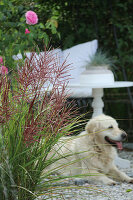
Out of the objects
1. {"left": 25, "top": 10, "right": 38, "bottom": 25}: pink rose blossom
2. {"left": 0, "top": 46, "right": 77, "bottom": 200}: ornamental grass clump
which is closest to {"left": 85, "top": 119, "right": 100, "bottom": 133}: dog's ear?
{"left": 0, "top": 46, "right": 77, "bottom": 200}: ornamental grass clump

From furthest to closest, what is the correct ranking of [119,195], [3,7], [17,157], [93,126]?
[3,7], [93,126], [119,195], [17,157]

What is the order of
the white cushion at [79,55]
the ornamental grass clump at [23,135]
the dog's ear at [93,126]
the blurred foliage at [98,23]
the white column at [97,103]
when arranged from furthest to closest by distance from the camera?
the blurred foliage at [98,23], the white cushion at [79,55], the white column at [97,103], the dog's ear at [93,126], the ornamental grass clump at [23,135]

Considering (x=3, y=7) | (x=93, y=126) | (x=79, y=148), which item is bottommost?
(x=79, y=148)

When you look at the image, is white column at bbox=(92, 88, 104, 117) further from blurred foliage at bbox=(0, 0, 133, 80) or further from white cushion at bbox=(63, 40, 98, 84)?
blurred foliage at bbox=(0, 0, 133, 80)

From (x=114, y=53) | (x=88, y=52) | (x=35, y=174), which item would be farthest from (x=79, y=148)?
(x=114, y=53)

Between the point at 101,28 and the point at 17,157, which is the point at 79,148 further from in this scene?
the point at 101,28

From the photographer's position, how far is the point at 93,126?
2777 mm

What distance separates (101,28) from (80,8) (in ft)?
1.29

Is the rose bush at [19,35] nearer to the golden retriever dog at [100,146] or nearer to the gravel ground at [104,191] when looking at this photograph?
the golden retriever dog at [100,146]

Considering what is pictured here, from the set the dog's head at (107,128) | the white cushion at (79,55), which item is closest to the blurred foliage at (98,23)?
the white cushion at (79,55)

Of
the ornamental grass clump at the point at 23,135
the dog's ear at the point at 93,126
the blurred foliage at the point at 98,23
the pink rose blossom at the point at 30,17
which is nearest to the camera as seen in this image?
the ornamental grass clump at the point at 23,135

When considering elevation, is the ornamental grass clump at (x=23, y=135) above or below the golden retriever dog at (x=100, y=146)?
above

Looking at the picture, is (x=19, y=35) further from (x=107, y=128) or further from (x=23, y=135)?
(x=23, y=135)

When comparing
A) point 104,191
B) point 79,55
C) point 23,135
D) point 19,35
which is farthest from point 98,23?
point 23,135
